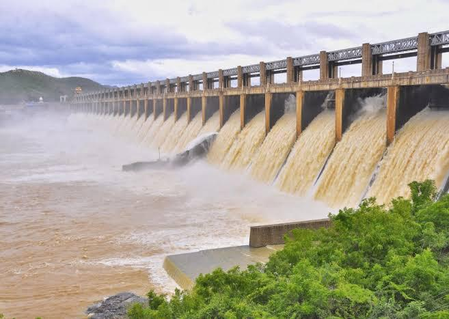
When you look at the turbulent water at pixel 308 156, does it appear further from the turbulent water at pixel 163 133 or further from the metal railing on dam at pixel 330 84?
the turbulent water at pixel 163 133

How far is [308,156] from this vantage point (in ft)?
91.1

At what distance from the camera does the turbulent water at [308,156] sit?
26.7 metres

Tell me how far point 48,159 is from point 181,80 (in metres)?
17.0

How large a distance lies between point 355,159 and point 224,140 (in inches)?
686

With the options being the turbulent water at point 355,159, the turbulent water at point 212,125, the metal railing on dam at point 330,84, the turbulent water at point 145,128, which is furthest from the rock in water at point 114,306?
the turbulent water at point 145,128

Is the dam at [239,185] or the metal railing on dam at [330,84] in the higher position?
the metal railing on dam at [330,84]

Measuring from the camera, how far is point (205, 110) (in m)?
46.9

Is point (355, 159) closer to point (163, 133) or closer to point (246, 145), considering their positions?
point (246, 145)

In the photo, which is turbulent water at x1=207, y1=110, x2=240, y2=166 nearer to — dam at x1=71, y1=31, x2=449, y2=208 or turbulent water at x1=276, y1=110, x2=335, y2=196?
dam at x1=71, y1=31, x2=449, y2=208

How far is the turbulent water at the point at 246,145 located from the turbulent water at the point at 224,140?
2.83 feet

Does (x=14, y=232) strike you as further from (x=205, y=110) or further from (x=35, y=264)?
(x=205, y=110)

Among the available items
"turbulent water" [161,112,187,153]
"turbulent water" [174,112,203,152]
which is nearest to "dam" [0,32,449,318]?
"turbulent water" [174,112,203,152]

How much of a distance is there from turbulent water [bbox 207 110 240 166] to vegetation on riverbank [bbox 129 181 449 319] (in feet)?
86.2

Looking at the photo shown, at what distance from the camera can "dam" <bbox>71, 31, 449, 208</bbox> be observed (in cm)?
2112
